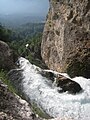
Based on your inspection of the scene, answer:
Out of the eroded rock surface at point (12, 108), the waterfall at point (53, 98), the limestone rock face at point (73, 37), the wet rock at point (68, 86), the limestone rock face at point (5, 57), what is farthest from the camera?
the limestone rock face at point (73, 37)

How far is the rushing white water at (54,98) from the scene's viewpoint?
20906 millimetres

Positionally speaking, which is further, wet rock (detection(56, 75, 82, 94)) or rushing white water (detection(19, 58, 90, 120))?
wet rock (detection(56, 75, 82, 94))

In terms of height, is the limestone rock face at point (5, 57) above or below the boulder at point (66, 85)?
above

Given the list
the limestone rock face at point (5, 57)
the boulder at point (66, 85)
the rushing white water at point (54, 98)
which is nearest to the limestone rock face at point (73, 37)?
the rushing white water at point (54, 98)

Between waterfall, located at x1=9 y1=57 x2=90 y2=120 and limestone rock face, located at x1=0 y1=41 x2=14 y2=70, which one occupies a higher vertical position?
limestone rock face, located at x1=0 y1=41 x2=14 y2=70

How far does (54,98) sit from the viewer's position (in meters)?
23.5

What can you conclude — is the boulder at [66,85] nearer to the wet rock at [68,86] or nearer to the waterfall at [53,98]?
the wet rock at [68,86]

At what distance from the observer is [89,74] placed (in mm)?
34719

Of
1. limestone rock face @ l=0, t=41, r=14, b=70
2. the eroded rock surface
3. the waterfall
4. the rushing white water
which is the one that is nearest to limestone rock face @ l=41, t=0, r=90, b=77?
the waterfall

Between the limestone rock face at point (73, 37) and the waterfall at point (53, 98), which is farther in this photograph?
the limestone rock face at point (73, 37)

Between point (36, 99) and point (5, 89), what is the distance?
18.2 m

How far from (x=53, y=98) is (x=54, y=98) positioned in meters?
0.07

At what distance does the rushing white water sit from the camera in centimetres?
2091

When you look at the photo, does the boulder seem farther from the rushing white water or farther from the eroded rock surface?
the eroded rock surface
